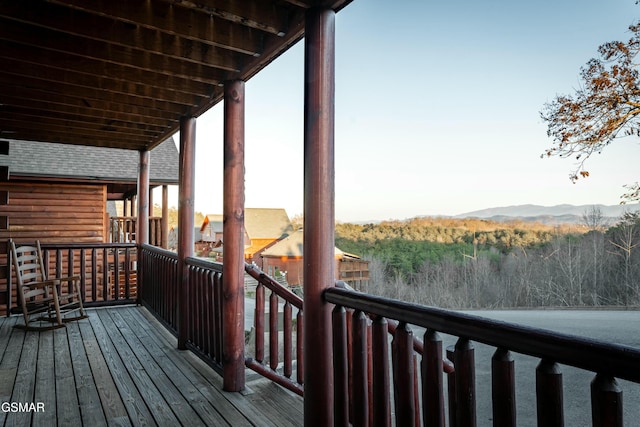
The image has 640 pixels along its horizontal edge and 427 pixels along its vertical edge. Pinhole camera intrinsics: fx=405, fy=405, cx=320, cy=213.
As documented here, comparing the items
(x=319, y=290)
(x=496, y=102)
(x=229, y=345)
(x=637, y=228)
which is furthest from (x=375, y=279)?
(x=319, y=290)

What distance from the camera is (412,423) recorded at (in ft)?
4.81

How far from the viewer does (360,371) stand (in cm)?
172

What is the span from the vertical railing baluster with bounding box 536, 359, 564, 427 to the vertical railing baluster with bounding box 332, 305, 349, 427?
914mm

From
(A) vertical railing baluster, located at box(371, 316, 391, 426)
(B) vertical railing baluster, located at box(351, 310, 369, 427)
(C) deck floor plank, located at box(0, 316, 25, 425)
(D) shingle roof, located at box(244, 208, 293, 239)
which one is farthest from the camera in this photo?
(D) shingle roof, located at box(244, 208, 293, 239)

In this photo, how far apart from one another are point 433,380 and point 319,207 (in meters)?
0.88

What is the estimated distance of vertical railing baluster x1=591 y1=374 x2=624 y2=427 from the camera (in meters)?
0.88

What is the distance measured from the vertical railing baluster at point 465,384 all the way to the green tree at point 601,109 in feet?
13.9

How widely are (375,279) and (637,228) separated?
29.9ft

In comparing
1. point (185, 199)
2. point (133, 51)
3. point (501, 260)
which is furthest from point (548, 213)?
point (133, 51)

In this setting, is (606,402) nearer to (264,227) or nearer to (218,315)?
(218,315)

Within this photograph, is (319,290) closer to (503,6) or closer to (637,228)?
(637,228)

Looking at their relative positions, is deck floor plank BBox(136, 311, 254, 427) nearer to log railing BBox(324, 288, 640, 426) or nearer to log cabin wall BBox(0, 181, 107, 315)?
log railing BBox(324, 288, 640, 426)

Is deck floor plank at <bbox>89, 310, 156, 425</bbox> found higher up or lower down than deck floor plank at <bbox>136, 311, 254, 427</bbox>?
higher up

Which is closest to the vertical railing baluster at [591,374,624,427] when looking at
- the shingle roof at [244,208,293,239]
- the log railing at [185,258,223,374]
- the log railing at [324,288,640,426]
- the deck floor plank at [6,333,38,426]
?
the log railing at [324,288,640,426]
